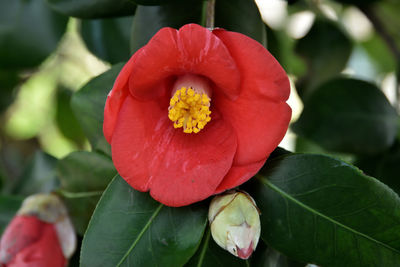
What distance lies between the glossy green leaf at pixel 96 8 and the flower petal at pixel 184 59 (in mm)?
187

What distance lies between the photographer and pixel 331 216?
699 mm

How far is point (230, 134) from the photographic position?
73 centimetres

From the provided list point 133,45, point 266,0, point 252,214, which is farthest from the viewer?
point 266,0

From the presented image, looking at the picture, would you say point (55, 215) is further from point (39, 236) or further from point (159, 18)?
point (159, 18)

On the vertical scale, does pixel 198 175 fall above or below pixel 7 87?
above

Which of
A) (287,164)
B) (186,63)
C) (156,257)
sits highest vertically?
(186,63)

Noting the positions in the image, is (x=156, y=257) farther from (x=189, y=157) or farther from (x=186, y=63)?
(x=186, y=63)

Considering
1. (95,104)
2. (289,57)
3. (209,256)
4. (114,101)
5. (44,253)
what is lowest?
(289,57)

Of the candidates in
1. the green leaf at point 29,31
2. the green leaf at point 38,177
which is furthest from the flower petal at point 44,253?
the green leaf at point 29,31

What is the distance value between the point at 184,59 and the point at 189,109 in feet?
0.32

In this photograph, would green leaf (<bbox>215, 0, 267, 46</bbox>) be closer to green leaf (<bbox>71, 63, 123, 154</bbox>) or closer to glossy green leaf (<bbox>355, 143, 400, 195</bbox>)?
green leaf (<bbox>71, 63, 123, 154</bbox>)

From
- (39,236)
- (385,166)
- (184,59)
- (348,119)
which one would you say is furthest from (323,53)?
(39,236)

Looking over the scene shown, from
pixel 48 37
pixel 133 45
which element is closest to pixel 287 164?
pixel 133 45

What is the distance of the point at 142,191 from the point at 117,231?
0.26 feet
